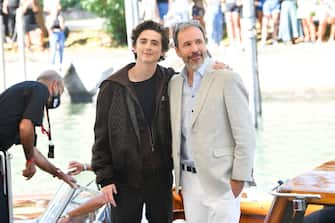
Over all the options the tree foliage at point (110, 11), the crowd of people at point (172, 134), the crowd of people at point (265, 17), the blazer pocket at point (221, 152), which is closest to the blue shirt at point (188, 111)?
the crowd of people at point (172, 134)

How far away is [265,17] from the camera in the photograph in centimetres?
2480

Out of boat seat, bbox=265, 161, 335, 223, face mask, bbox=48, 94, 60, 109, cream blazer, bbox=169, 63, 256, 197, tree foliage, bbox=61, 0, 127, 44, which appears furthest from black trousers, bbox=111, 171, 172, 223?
tree foliage, bbox=61, 0, 127, 44

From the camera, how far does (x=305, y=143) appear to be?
46.7 feet

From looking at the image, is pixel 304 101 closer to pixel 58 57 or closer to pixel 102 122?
pixel 58 57

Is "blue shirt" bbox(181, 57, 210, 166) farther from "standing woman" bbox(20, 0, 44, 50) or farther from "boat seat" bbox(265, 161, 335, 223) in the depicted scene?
"standing woman" bbox(20, 0, 44, 50)

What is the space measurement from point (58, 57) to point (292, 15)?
6812mm

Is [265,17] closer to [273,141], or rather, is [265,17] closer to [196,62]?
[273,141]

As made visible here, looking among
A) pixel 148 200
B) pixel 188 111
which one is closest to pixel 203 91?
pixel 188 111

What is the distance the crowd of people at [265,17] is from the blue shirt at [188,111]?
2013 centimetres

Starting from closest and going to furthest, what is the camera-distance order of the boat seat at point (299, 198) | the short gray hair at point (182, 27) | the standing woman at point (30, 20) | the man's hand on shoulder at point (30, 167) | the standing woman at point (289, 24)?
1. the boat seat at point (299, 198)
2. the short gray hair at point (182, 27)
3. the man's hand on shoulder at point (30, 167)
4. the standing woman at point (289, 24)
5. the standing woman at point (30, 20)

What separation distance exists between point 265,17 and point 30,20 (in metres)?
7.27

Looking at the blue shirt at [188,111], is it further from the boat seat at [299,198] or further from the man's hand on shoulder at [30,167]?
the man's hand on shoulder at [30,167]

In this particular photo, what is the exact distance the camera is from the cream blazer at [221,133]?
380cm

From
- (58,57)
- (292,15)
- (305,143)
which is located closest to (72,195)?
(305,143)
